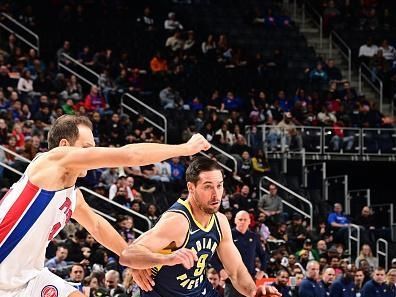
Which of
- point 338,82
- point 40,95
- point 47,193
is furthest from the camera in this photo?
point 338,82

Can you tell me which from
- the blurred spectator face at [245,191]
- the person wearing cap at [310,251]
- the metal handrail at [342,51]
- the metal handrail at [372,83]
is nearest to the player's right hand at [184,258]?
the person wearing cap at [310,251]

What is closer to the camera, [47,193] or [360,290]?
[47,193]

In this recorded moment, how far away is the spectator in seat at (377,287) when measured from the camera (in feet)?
Answer: 57.9

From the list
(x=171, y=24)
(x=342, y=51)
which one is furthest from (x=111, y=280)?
(x=342, y=51)

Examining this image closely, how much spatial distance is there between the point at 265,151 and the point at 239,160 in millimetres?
1926

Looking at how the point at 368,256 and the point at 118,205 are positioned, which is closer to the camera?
the point at 118,205

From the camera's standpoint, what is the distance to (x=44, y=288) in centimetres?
697

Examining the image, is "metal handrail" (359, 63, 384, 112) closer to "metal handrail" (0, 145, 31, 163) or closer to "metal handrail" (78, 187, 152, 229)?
"metal handrail" (78, 187, 152, 229)

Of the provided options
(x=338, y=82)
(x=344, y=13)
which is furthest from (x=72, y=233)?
(x=344, y=13)

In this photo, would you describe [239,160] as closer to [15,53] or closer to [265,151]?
[265,151]

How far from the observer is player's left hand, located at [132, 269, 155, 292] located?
761 cm

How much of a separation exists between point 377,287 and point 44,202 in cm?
1189

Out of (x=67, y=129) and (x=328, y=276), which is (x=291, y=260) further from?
(x=67, y=129)

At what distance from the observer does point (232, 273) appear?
26.4ft
